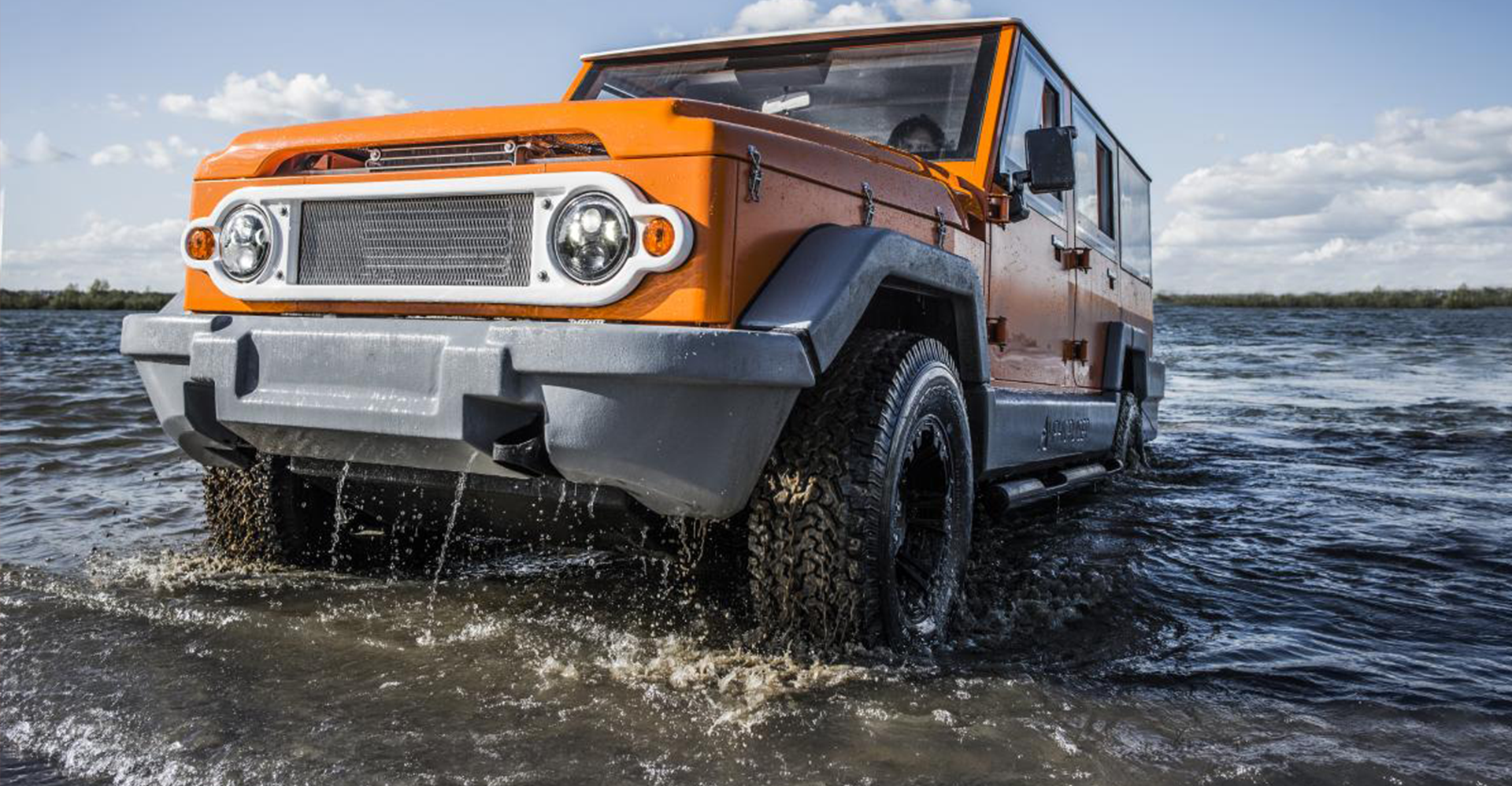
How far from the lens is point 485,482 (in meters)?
2.88

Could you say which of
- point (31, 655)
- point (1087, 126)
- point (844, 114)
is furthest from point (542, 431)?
point (1087, 126)

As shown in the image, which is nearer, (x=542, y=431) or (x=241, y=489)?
(x=542, y=431)

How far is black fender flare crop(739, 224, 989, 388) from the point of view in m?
2.63

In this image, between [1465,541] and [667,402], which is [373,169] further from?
[1465,541]

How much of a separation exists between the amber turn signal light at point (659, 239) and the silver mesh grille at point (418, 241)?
1.03ft

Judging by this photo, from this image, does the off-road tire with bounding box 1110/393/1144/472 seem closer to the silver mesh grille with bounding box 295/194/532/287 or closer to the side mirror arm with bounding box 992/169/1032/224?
the side mirror arm with bounding box 992/169/1032/224

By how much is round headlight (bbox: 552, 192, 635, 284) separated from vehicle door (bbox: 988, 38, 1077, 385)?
181cm

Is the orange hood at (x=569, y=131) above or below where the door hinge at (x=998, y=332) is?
above

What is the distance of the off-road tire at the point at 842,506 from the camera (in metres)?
2.78

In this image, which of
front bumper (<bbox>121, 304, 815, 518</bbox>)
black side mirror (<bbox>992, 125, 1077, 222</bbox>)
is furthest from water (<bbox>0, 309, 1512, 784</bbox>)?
black side mirror (<bbox>992, 125, 1077, 222</bbox>)

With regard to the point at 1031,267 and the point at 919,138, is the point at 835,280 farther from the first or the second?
the point at 1031,267

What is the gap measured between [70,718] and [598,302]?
1419 mm

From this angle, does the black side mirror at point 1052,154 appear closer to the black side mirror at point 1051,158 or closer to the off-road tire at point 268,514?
the black side mirror at point 1051,158

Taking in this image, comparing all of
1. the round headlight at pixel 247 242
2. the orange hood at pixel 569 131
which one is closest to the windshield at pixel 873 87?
the orange hood at pixel 569 131
